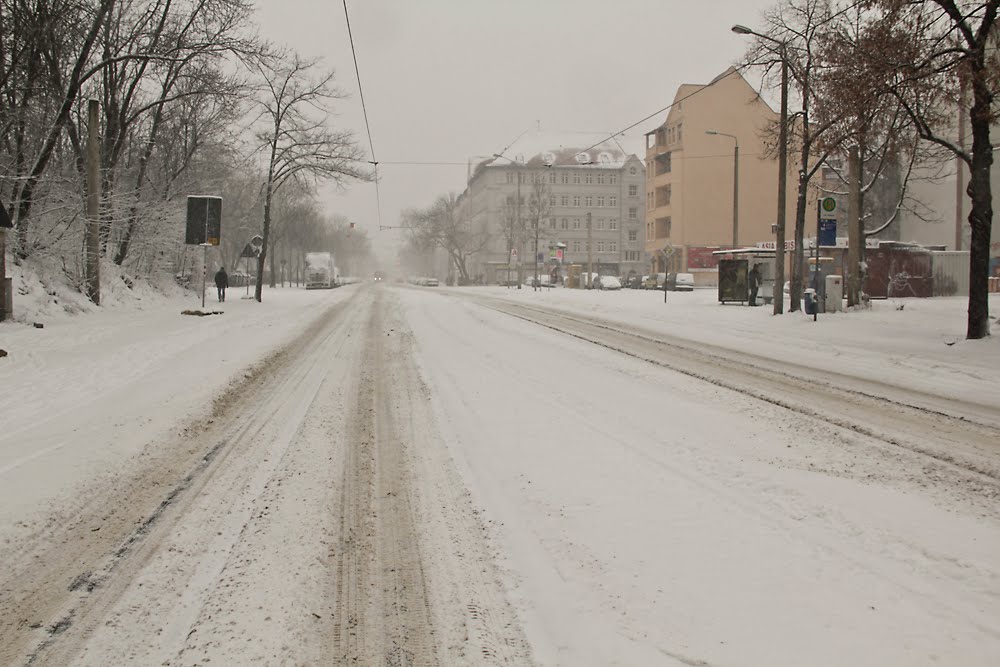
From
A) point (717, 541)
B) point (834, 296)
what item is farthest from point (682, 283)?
point (717, 541)

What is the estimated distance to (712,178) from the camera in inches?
2795

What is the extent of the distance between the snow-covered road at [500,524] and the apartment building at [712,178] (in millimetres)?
63585

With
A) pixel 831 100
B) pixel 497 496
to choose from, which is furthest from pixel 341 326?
pixel 497 496

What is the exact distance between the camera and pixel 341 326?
18734 millimetres

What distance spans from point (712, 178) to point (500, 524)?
235ft

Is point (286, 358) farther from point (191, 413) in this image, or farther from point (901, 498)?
point (901, 498)

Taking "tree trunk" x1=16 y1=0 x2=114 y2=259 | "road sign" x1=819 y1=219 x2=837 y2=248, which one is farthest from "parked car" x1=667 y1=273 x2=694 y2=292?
"tree trunk" x1=16 y1=0 x2=114 y2=259

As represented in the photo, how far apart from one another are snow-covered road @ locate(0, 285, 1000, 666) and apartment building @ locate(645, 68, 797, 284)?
63.6 metres

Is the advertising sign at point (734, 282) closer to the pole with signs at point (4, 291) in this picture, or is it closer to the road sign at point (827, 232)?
the road sign at point (827, 232)

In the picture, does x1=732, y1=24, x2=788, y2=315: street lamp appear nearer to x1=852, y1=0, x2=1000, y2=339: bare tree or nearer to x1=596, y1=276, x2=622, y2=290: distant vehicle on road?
x1=852, y1=0, x2=1000, y2=339: bare tree

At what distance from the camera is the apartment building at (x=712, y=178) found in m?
69.9

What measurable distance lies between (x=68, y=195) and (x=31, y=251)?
8.73 ft

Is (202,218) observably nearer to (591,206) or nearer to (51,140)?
(51,140)

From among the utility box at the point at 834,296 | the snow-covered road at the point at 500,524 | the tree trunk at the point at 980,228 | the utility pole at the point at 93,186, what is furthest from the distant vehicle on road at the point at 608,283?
the snow-covered road at the point at 500,524
